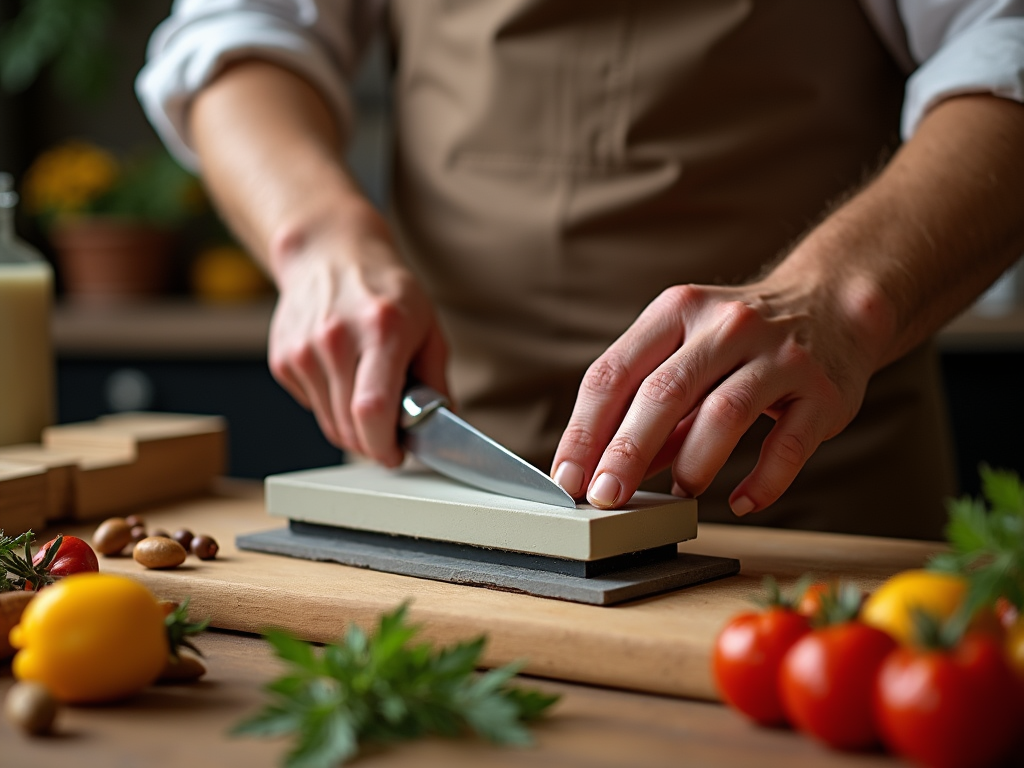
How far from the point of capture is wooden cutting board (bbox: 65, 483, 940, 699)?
0.77m

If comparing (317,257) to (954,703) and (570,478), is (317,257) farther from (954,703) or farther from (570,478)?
(954,703)

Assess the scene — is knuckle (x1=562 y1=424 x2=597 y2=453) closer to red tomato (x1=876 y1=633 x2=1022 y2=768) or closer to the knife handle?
the knife handle

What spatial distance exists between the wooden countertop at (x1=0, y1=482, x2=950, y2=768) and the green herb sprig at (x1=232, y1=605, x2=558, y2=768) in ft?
0.05

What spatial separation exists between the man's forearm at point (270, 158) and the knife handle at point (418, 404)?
10.2 inches

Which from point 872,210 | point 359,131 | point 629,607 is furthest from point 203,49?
point 359,131

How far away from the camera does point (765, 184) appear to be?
1.40 m

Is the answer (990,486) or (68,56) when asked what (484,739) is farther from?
(68,56)

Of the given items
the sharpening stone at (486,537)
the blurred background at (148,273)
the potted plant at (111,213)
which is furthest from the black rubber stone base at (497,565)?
the potted plant at (111,213)

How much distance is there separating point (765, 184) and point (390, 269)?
47cm

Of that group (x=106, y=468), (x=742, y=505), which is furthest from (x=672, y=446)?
(x=106, y=468)

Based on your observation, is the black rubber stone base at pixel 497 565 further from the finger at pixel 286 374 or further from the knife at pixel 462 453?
the finger at pixel 286 374

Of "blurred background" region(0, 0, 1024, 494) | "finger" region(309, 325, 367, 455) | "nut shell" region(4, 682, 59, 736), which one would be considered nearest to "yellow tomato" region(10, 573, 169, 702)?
"nut shell" region(4, 682, 59, 736)

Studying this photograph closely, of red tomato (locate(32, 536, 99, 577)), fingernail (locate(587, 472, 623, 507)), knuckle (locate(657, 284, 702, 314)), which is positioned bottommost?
red tomato (locate(32, 536, 99, 577))

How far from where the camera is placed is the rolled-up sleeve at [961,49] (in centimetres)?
118
